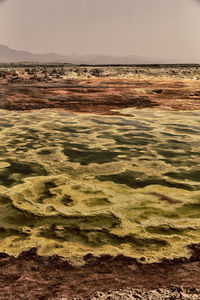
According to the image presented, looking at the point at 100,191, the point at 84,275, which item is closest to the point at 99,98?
the point at 100,191

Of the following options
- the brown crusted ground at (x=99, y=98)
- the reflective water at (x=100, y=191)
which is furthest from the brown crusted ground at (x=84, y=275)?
the brown crusted ground at (x=99, y=98)

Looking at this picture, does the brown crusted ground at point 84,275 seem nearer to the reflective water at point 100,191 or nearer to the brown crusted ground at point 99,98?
the reflective water at point 100,191

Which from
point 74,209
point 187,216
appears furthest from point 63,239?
point 187,216

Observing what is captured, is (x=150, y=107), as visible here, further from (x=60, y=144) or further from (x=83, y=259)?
(x=83, y=259)

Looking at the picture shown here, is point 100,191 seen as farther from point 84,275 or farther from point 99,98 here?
point 99,98

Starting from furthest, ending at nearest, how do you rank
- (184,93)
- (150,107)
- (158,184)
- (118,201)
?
(184,93)
(150,107)
(158,184)
(118,201)

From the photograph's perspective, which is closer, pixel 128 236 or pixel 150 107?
pixel 128 236
